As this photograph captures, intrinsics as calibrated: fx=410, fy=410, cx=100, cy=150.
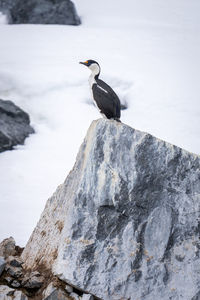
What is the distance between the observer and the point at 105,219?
595 centimetres

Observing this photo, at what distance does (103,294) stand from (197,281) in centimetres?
Result: 133

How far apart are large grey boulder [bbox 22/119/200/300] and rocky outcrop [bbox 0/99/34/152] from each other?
900 cm

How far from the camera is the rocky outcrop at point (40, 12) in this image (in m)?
24.0

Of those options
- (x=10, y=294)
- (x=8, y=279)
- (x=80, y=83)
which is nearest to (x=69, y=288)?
(x=10, y=294)

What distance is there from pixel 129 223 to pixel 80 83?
13164 mm

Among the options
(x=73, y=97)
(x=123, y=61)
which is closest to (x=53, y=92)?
(x=73, y=97)

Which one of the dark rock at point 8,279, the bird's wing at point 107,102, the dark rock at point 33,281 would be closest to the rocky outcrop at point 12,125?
the bird's wing at point 107,102

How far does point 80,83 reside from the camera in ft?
60.4

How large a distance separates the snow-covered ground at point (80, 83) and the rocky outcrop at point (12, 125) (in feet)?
1.03

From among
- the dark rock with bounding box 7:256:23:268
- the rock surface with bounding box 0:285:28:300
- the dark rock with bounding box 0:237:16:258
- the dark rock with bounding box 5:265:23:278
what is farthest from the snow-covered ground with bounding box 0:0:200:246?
the rock surface with bounding box 0:285:28:300

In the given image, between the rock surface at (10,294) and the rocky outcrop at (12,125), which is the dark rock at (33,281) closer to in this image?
the rock surface at (10,294)

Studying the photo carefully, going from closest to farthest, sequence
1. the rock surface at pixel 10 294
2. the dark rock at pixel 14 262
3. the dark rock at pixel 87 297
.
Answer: the dark rock at pixel 87 297
the rock surface at pixel 10 294
the dark rock at pixel 14 262

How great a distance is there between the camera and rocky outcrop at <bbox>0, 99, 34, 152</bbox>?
15.0 meters

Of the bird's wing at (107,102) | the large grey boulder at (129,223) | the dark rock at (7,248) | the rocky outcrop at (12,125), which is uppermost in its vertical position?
the rocky outcrop at (12,125)
